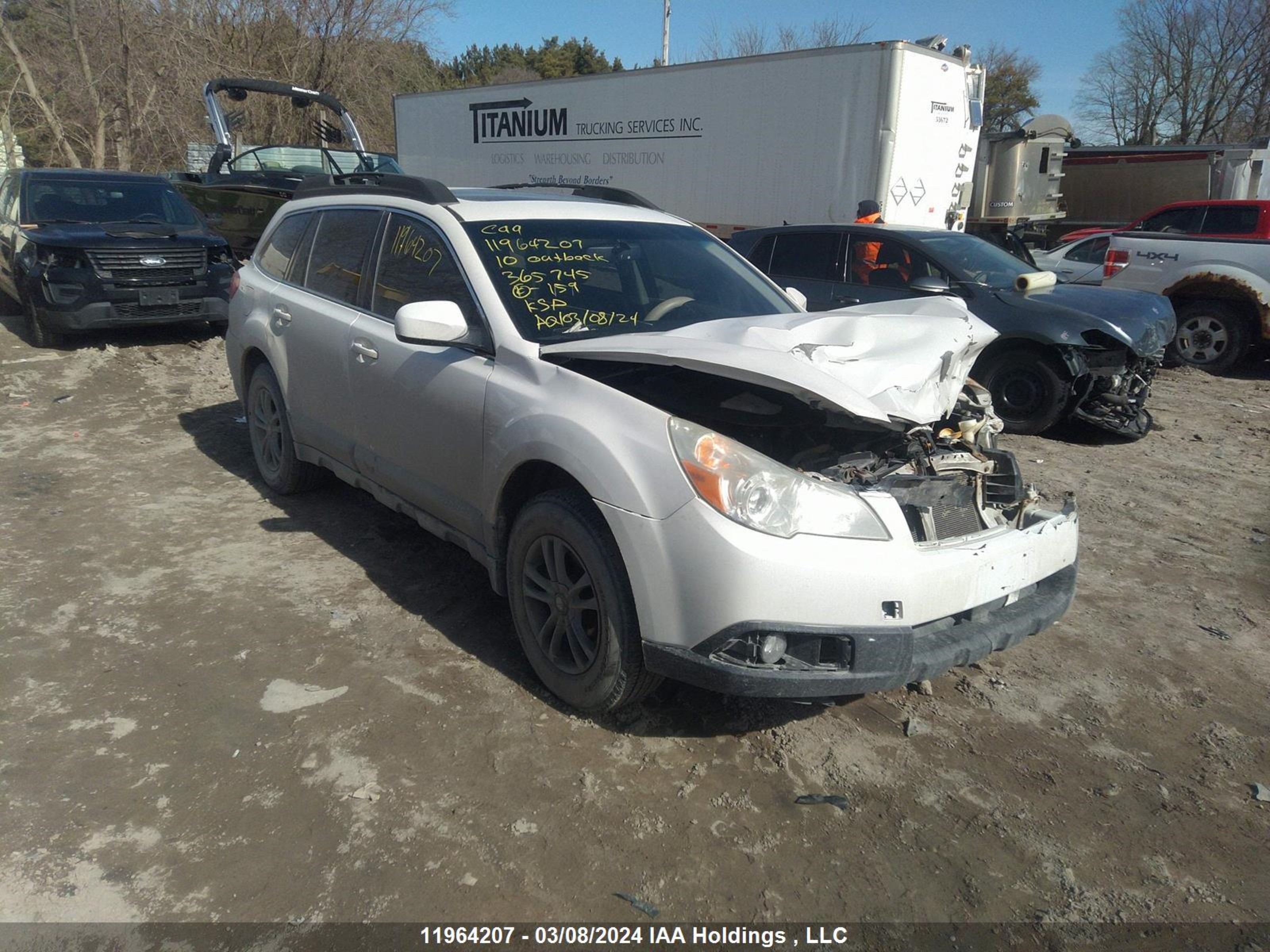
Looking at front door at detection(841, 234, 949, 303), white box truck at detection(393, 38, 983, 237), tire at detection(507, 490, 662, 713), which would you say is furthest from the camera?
white box truck at detection(393, 38, 983, 237)

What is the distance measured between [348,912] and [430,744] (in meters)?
0.78

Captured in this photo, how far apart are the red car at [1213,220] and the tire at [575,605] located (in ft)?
37.3

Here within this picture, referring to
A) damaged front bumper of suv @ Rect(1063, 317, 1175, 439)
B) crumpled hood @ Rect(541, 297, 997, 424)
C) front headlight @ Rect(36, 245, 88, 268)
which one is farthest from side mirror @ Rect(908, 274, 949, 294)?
front headlight @ Rect(36, 245, 88, 268)

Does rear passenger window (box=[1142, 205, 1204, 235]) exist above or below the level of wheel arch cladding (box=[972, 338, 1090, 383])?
above

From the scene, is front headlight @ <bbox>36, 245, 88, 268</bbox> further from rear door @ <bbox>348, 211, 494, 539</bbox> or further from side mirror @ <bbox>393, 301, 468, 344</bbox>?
side mirror @ <bbox>393, 301, 468, 344</bbox>

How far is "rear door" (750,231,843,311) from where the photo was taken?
836 cm

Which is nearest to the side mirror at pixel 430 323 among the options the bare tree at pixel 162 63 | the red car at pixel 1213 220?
the red car at pixel 1213 220

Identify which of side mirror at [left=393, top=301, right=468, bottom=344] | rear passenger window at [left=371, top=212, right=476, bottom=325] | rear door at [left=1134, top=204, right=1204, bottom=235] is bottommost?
side mirror at [left=393, top=301, right=468, bottom=344]

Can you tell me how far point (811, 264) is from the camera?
28.1 ft

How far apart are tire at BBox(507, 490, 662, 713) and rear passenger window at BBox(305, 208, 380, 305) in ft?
6.13

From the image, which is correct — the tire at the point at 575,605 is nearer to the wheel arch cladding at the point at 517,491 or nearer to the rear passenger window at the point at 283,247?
the wheel arch cladding at the point at 517,491

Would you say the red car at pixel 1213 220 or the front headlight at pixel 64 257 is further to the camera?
the red car at pixel 1213 220

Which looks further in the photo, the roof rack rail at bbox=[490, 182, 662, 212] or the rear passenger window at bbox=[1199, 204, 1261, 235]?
the rear passenger window at bbox=[1199, 204, 1261, 235]

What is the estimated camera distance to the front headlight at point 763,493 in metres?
2.83
